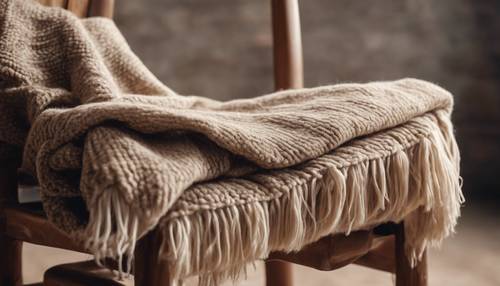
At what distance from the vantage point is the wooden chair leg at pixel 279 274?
0.99m

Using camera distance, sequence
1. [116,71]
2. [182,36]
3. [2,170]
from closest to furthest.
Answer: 1. [2,170]
2. [116,71]
3. [182,36]

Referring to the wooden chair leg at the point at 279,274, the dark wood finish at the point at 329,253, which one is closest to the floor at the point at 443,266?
the wooden chair leg at the point at 279,274

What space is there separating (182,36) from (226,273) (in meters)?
1.44

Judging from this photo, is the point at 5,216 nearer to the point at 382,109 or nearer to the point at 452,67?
the point at 382,109

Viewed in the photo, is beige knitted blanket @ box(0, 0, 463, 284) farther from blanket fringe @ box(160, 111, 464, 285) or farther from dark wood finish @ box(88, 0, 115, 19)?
dark wood finish @ box(88, 0, 115, 19)

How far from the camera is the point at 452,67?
1.97m

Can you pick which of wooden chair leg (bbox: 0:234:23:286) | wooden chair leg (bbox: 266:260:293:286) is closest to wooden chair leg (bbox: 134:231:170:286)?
wooden chair leg (bbox: 0:234:23:286)

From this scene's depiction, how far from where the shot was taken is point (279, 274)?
99cm

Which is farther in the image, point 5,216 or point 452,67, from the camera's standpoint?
point 452,67

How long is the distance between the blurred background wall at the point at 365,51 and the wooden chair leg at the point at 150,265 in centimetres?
143

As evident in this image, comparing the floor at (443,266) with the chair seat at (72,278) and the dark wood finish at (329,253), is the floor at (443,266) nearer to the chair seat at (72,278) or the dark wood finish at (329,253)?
the chair seat at (72,278)

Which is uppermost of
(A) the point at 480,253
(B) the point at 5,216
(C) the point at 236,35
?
(C) the point at 236,35

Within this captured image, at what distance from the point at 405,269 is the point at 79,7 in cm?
59

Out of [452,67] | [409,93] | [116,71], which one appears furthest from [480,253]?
[116,71]
